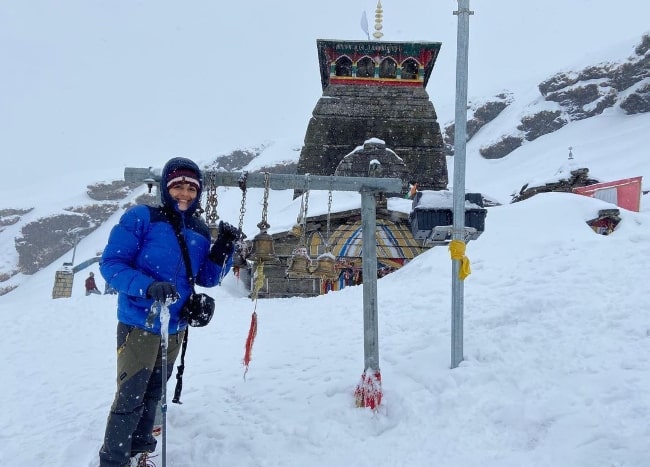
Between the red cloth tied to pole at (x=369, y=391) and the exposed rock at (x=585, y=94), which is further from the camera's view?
the exposed rock at (x=585, y=94)

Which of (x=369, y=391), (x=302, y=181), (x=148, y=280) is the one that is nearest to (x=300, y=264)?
(x=302, y=181)

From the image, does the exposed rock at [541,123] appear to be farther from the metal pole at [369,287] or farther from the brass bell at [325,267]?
the brass bell at [325,267]

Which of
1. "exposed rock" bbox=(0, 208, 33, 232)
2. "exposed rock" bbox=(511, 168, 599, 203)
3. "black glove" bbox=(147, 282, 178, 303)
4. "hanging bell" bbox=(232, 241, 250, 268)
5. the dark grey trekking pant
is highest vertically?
"exposed rock" bbox=(511, 168, 599, 203)

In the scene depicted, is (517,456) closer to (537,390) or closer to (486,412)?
(486,412)

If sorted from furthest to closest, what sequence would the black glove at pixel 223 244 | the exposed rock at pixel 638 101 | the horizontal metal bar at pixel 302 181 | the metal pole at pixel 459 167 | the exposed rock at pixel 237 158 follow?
the exposed rock at pixel 237 158 → the exposed rock at pixel 638 101 → the metal pole at pixel 459 167 → the horizontal metal bar at pixel 302 181 → the black glove at pixel 223 244

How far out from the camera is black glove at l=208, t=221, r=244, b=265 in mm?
3598

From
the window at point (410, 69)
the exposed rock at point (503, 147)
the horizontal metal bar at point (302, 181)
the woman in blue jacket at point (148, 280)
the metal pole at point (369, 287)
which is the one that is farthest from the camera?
the exposed rock at point (503, 147)

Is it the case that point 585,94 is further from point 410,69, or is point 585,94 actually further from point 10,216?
point 10,216

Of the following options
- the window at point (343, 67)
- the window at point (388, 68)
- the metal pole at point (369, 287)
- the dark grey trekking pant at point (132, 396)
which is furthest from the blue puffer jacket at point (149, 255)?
the window at point (388, 68)

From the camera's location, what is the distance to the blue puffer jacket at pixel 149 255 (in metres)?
3.14

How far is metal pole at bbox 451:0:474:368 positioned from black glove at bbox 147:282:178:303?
2.72 meters

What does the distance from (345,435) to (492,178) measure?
145ft

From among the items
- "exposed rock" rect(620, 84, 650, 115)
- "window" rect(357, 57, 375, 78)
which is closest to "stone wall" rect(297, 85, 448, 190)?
"window" rect(357, 57, 375, 78)

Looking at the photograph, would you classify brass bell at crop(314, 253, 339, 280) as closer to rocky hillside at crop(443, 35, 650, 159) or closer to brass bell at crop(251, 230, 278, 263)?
brass bell at crop(251, 230, 278, 263)
